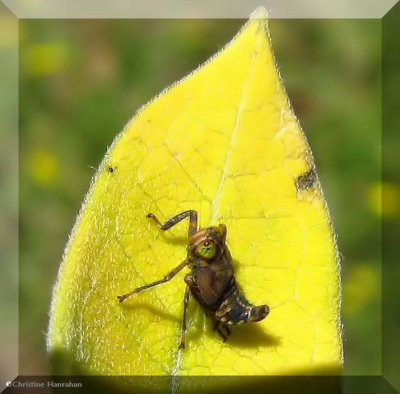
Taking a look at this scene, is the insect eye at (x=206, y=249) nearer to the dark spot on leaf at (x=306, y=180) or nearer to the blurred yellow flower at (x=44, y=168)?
the dark spot on leaf at (x=306, y=180)

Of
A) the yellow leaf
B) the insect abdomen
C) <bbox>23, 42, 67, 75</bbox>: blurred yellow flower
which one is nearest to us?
the yellow leaf

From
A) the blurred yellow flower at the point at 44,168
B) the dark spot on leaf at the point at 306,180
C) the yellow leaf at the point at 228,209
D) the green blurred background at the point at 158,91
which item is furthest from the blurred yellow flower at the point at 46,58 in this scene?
the dark spot on leaf at the point at 306,180

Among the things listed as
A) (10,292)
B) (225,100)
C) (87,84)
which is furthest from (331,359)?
(87,84)

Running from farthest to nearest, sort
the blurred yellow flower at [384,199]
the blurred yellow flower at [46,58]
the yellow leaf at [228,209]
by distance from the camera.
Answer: the blurred yellow flower at [46,58], the blurred yellow flower at [384,199], the yellow leaf at [228,209]

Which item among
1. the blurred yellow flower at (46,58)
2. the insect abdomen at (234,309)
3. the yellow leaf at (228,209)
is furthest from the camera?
the blurred yellow flower at (46,58)

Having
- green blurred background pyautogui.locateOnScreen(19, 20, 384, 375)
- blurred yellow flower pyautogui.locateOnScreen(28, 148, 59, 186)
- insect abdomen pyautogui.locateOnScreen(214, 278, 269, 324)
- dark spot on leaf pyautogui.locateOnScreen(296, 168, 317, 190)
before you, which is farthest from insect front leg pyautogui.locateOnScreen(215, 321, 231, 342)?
blurred yellow flower pyautogui.locateOnScreen(28, 148, 59, 186)

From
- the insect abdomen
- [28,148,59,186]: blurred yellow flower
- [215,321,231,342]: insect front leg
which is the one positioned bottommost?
[215,321,231,342]: insect front leg

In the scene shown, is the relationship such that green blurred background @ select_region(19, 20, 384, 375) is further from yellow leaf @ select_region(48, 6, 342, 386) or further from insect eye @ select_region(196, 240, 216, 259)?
yellow leaf @ select_region(48, 6, 342, 386)
